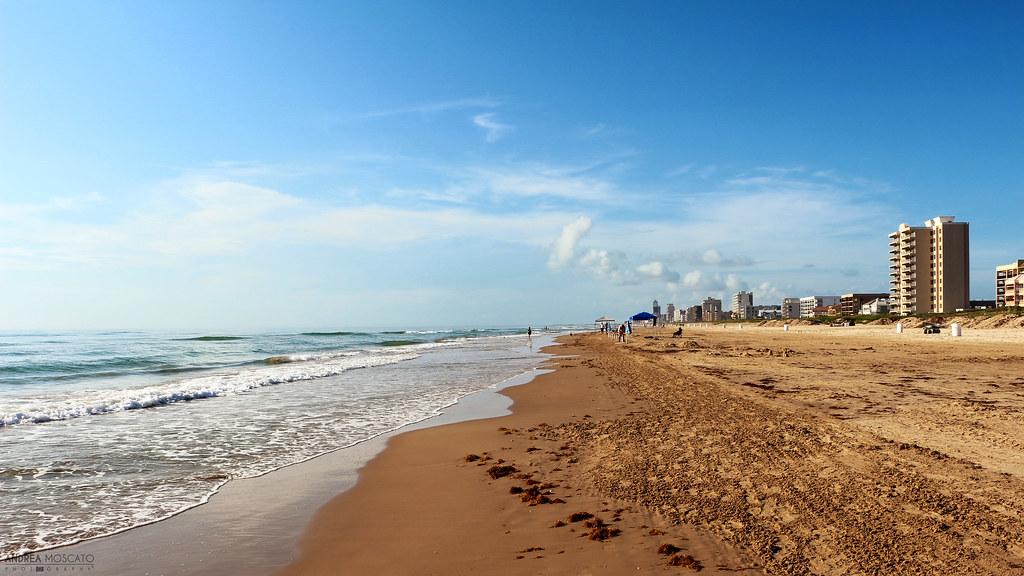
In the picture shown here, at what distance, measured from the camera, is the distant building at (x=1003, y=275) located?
120 m

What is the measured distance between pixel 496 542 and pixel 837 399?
32.6ft

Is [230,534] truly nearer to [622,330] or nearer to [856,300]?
[622,330]

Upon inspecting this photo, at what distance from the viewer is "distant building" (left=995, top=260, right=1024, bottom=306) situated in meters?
120

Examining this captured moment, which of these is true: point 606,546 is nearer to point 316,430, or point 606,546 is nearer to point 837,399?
point 316,430

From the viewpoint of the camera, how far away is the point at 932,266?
370 feet

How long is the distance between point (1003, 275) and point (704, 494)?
167062 millimetres

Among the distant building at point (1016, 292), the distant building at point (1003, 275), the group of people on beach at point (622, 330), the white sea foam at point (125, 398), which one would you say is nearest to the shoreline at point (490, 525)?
the white sea foam at point (125, 398)

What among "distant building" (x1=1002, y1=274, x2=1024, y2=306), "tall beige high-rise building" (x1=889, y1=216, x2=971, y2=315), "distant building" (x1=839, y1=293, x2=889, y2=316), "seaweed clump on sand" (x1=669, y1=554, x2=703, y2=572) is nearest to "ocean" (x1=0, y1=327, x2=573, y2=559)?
"seaweed clump on sand" (x1=669, y1=554, x2=703, y2=572)

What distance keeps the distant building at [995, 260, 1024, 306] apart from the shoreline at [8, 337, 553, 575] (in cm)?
15482

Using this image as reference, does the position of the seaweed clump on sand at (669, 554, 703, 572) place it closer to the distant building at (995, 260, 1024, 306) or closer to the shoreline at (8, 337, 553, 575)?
the shoreline at (8, 337, 553, 575)

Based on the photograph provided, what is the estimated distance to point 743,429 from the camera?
27.7ft

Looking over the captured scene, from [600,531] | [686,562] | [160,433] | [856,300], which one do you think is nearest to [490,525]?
A: [600,531]

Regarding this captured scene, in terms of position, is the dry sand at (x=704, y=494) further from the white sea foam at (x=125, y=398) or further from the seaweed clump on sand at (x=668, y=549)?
the white sea foam at (x=125, y=398)

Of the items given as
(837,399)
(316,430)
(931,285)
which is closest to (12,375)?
(316,430)
